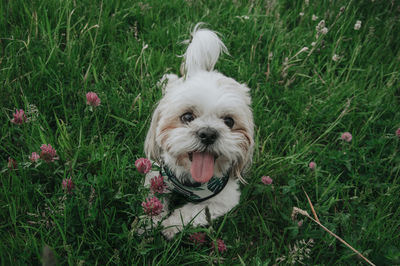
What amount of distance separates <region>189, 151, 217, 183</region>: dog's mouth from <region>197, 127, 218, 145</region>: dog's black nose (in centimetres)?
10

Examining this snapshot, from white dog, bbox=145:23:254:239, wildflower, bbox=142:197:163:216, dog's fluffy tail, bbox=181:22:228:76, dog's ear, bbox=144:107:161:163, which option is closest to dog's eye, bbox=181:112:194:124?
white dog, bbox=145:23:254:239

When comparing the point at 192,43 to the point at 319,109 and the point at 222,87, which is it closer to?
the point at 222,87

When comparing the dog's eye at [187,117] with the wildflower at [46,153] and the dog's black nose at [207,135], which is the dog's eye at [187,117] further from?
the wildflower at [46,153]

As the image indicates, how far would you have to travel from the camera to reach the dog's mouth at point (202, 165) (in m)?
1.89

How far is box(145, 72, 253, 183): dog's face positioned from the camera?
6.10 ft

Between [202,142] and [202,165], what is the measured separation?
16 centimetres

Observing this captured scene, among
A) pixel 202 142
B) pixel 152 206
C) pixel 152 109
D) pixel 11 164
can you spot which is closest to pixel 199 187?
pixel 202 142

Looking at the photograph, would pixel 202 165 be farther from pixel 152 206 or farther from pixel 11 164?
pixel 11 164

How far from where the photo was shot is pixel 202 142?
6.05ft

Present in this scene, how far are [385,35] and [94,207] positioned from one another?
419cm

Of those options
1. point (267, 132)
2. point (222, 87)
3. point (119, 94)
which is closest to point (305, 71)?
point (267, 132)

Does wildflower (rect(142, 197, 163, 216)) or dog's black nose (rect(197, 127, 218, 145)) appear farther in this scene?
dog's black nose (rect(197, 127, 218, 145))

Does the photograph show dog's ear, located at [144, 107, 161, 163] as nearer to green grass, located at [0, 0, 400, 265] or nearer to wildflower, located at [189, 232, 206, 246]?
green grass, located at [0, 0, 400, 265]

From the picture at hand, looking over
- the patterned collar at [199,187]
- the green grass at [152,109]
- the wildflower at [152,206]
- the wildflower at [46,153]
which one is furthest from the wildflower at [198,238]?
the wildflower at [46,153]
